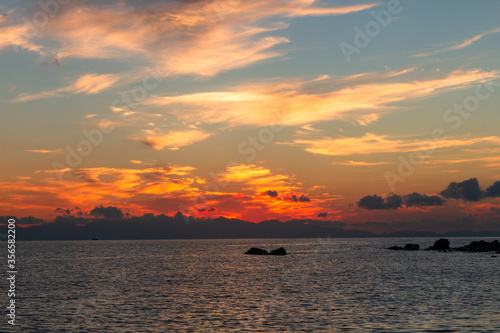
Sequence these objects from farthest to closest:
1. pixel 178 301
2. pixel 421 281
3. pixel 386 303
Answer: pixel 421 281 < pixel 178 301 < pixel 386 303

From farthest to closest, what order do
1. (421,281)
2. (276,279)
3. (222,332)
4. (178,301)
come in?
(276,279)
(421,281)
(178,301)
(222,332)

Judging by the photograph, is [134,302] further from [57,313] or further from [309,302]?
[309,302]

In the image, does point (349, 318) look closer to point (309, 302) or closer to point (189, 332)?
point (309, 302)

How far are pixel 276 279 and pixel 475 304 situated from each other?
38.9 m

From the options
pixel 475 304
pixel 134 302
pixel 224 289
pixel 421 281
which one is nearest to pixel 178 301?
pixel 134 302

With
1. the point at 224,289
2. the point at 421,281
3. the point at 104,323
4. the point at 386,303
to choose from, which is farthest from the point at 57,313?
the point at 421,281

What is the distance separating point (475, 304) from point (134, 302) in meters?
38.8

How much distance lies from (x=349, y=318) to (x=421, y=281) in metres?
37.5

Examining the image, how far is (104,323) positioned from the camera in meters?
42.9

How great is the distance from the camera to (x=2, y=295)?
59406 millimetres

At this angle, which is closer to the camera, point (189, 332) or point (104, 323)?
point (189, 332)

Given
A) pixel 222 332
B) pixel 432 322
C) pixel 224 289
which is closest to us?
pixel 222 332

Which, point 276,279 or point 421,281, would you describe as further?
point 276,279

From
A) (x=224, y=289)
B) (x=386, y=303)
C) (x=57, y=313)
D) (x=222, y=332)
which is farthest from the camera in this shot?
(x=224, y=289)
